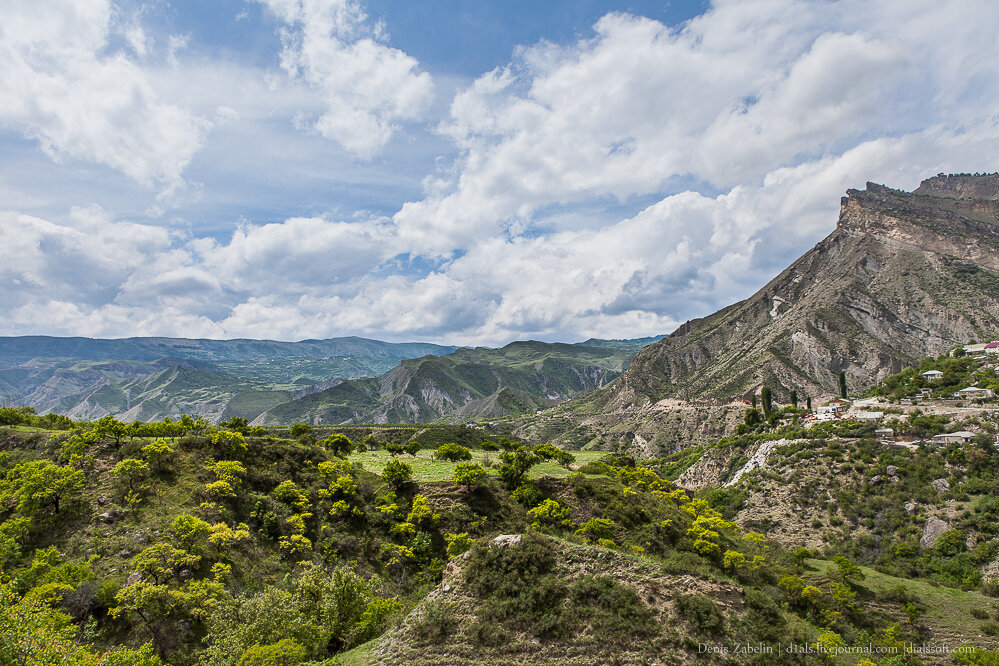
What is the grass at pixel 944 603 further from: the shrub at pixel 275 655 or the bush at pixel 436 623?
the shrub at pixel 275 655

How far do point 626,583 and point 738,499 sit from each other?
59.0 meters

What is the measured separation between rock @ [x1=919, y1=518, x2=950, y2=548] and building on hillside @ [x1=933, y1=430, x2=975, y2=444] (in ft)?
52.7

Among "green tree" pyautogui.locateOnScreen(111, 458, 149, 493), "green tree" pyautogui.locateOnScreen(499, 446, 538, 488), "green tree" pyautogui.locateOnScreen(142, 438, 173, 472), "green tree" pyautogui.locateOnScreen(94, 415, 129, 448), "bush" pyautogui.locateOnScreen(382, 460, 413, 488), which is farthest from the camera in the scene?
"green tree" pyautogui.locateOnScreen(499, 446, 538, 488)

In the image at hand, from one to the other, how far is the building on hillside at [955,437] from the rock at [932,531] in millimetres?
16052

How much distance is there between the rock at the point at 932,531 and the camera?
4806 cm

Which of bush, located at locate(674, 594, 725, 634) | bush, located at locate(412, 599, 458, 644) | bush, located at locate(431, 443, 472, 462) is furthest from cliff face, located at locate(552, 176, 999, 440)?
bush, located at locate(412, 599, 458, 644)

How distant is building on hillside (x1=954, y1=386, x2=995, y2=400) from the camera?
7207 centimetres

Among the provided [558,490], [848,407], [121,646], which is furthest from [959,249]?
[121,646]

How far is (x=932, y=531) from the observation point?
48.9 meters

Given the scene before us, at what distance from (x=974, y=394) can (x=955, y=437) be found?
79.3 feet

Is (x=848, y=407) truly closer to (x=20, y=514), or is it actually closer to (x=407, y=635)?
(x=407, y=635)

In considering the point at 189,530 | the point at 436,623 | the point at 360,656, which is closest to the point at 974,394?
the point at 436,623

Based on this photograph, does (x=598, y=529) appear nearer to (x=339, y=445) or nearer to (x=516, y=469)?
(x=516, y=469)

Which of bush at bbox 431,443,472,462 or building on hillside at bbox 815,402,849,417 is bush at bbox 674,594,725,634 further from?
building on hillside at bbox 815,402,849,417
